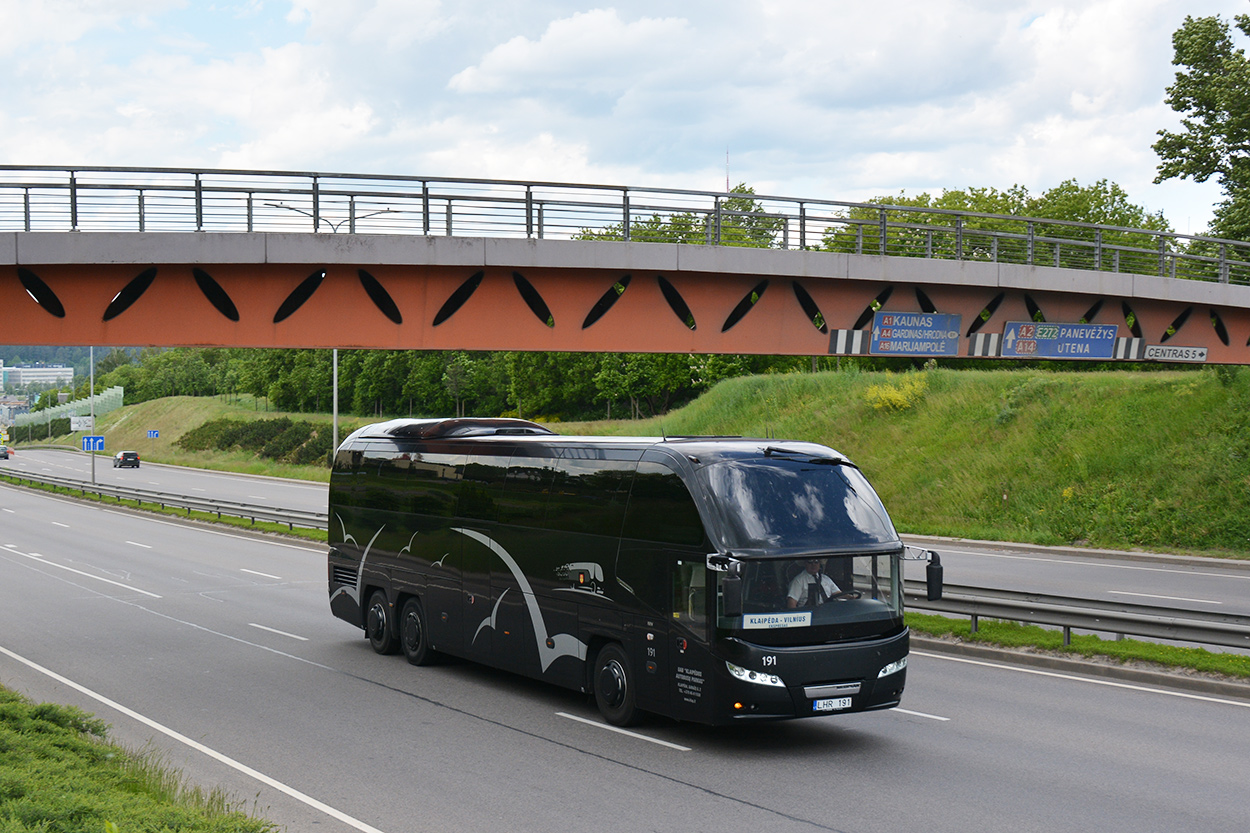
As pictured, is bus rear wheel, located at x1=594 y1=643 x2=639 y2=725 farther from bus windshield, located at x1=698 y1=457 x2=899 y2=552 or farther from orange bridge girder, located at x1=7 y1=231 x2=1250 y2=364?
orange bridge girder, located at x1=7 y1=231 x2=1250 y2=364

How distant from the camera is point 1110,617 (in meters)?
14.4

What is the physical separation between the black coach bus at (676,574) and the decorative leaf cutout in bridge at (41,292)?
645 cm

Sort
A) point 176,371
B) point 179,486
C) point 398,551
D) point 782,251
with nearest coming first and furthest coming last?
1. point 398,551
2. point 782,251
3. point 179,486
4. point 176,371

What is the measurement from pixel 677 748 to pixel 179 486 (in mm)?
56183

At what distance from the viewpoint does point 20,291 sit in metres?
16.0

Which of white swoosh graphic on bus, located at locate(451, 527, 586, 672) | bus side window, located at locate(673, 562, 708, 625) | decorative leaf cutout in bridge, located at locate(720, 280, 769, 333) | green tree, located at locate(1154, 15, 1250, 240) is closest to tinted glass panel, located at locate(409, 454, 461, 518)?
white swoosh graphic on bus, located at locate(451, 527, 586, 672)

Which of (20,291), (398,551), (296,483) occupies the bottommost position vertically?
(296,483)

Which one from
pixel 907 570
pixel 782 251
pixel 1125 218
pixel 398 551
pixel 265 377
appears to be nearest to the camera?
pixel 398 551

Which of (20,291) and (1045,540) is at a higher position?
(20,291)

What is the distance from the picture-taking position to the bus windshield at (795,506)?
10398 mm

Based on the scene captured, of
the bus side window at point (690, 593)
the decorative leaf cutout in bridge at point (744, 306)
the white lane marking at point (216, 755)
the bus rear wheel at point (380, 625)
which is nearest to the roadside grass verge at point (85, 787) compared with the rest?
the white lane marking at point (216, 755)

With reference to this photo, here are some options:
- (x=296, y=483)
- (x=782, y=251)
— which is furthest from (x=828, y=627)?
(x=296, y=483)

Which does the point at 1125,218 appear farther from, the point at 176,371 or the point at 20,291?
the point at 176,371

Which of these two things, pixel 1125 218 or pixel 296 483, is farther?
pixel 1125 218
